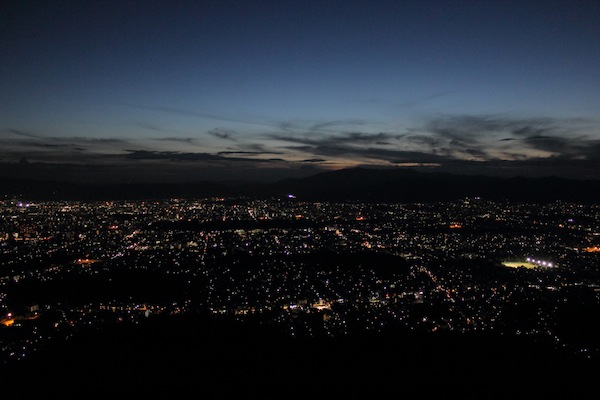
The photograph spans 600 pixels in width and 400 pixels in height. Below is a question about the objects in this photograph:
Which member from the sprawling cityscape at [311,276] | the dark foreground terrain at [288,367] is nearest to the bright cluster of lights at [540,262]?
the sprawling cityscape at [311,276]

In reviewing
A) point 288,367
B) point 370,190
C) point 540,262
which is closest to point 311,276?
point 288,367

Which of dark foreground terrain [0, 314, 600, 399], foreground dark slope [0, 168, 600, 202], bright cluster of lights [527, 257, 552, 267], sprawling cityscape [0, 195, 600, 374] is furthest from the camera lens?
foreground dark slope [0, 168, 600, 202]

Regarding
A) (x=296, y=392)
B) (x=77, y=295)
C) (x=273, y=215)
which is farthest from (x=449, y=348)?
(x=273, y=215)

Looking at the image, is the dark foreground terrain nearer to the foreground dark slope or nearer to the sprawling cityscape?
the sprawling cityscape

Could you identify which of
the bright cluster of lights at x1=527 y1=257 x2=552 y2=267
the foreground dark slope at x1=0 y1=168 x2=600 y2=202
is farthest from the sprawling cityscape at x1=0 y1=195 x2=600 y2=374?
the foreground dark slope at x1=0 y1=168 x2=600 y2=202

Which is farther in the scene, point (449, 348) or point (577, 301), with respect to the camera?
point (577, 301)

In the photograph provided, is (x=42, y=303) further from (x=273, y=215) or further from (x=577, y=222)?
(x=577, y=222)
